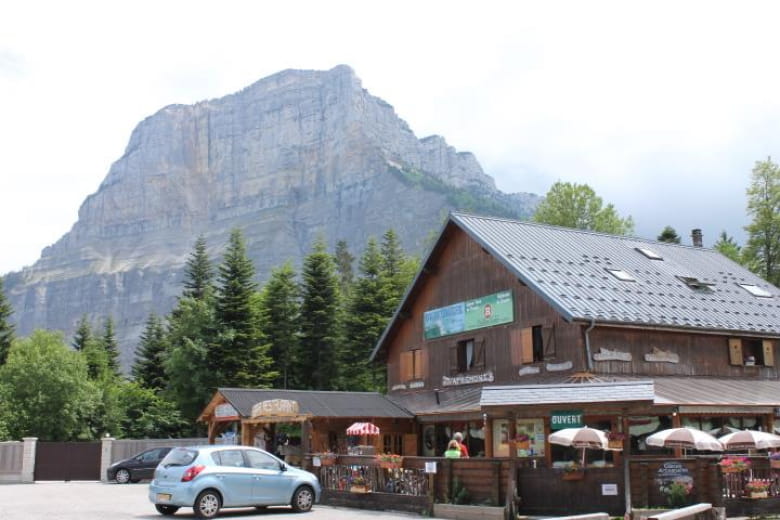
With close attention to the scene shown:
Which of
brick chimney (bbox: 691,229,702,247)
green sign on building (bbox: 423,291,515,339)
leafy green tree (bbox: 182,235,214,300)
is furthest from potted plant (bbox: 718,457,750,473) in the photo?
Answer: leafy green tree (bbox: 182,235,214,300)

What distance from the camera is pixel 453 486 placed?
18.9 metres

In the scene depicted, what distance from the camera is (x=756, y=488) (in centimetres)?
1697

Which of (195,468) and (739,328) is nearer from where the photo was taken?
(195,468)

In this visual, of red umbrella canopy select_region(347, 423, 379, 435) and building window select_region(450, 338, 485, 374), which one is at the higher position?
building window select_region(450, 338, 485, 374)

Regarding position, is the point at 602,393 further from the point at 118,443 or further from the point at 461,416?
the point at 118,443

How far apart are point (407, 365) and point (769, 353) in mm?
12755

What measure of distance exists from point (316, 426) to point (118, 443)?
12704mm

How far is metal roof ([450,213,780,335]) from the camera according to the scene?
25.5 metres

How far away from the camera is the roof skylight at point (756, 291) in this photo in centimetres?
3136

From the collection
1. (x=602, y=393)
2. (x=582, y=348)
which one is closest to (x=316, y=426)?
(x=582, y=348)

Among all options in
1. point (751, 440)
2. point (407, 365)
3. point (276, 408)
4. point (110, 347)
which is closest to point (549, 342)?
point (751, 440)

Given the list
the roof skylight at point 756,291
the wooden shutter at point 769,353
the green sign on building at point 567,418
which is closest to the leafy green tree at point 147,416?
the roof skylight at point 756,291

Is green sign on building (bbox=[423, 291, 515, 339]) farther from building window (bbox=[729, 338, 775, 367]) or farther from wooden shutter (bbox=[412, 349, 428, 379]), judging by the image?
building window (bbox=[729, 338, 775, 367])

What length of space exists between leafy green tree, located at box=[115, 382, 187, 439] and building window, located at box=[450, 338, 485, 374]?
66.8 ft
